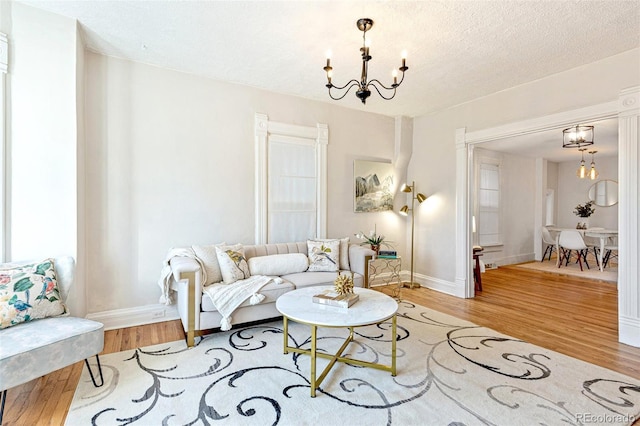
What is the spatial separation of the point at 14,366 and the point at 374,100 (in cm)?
444

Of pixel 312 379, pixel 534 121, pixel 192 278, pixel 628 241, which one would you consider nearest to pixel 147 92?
pixel 192 278

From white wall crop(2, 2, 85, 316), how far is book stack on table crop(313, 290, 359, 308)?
82.7 inches

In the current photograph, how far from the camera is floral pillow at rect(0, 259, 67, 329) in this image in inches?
81.1

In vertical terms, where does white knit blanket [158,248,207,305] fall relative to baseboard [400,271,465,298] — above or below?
above

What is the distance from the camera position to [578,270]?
21.2ft

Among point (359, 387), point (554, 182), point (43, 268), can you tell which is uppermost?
point (554, 182)

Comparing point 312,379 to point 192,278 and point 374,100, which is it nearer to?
point 192,278

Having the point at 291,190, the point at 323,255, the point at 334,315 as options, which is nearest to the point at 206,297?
the point at 334,315

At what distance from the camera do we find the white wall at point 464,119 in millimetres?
3179

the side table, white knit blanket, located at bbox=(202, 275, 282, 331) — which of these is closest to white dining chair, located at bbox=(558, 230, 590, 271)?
the side table

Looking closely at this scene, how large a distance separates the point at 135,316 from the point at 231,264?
120cm

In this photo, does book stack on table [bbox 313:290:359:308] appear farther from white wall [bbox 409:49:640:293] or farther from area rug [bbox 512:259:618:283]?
area rug [bbox 512:259:618:283]

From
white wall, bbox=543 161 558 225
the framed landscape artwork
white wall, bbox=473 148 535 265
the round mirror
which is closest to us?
the framed landscape artwork

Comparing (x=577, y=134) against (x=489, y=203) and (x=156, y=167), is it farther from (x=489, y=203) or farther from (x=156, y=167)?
(x=156, y=167)
